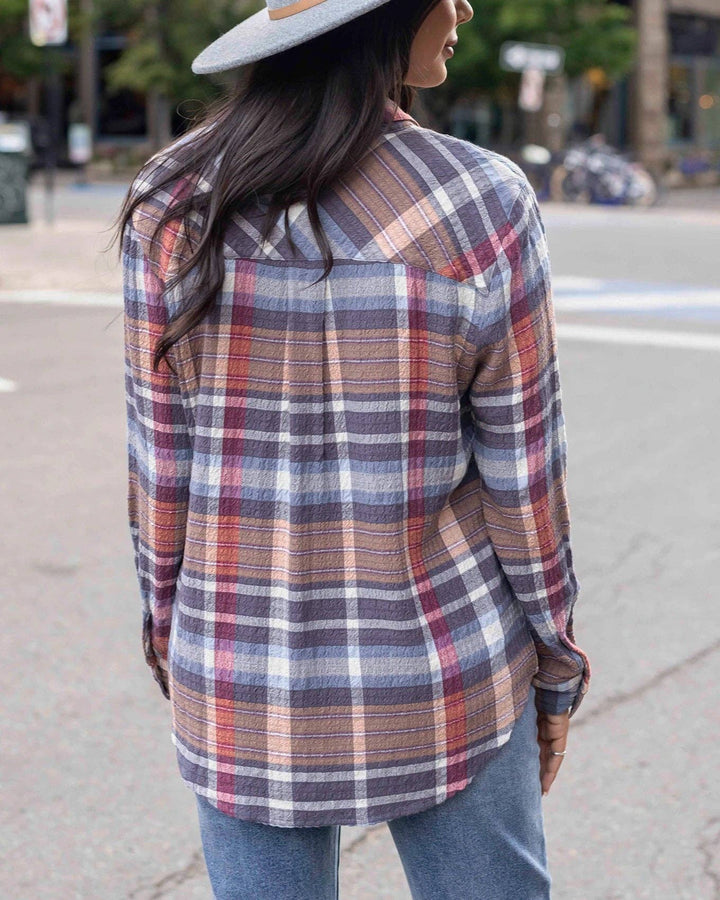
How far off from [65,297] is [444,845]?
11207mm

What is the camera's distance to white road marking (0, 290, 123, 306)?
11961mm

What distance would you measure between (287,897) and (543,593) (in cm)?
47

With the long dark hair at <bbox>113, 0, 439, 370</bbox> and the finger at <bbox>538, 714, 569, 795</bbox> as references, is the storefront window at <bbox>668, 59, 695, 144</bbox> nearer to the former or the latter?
the finger at <bbox>538, 714, 569, 795</bbox>

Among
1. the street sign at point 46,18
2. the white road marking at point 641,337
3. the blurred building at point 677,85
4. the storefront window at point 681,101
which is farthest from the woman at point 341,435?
the storefront window at point 681,101

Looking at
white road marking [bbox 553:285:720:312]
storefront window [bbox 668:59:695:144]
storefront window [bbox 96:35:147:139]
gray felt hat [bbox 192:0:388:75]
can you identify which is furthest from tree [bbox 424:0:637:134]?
gray felt hat [bbox 192:0:388:75]

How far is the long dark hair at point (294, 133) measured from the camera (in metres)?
1.48

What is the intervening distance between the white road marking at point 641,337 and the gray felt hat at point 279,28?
810 cm

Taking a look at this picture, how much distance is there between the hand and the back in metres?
0.16

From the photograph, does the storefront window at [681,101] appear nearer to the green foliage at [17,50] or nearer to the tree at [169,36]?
the tree at [169,36]

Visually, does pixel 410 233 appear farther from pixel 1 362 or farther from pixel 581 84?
pixel 581 84

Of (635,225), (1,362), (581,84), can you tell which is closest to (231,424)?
(1,362)

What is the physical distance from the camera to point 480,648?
1577 mm

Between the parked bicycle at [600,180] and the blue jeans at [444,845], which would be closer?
the blue jeans at [444,845]

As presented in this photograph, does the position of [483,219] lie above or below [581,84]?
above
